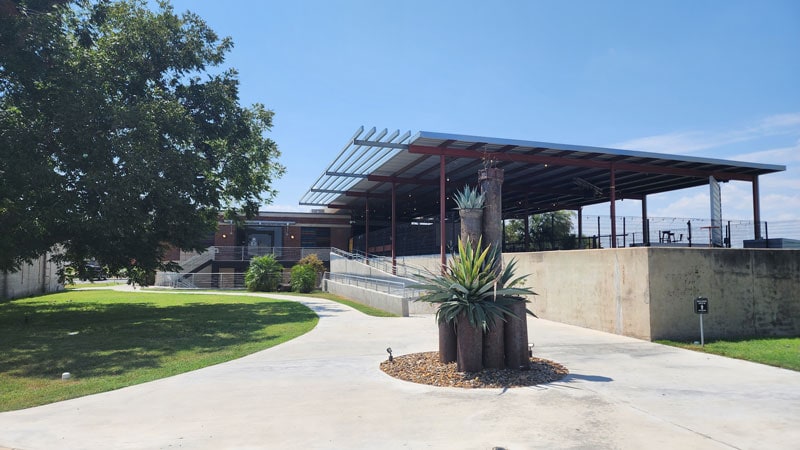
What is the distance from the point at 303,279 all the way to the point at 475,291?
2595 cm

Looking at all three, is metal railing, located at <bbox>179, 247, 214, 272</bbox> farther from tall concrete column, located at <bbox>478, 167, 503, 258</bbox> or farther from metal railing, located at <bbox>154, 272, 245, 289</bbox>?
tall concrete column, located at <bbox>478, 167, 503, 258</bbox>

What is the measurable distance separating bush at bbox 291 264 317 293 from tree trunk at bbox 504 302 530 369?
1019 inches

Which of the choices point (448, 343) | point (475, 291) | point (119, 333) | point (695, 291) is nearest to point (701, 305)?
point (695, 291)

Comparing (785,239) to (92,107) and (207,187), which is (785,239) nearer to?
(207,187)

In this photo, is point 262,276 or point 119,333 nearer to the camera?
point 119,333

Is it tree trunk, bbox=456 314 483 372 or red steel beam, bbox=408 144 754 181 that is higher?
red steel beam, bbox=408 144 754 181

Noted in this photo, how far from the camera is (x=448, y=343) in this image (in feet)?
26.8

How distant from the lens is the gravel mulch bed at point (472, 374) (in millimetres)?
7082

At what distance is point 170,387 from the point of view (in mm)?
7383

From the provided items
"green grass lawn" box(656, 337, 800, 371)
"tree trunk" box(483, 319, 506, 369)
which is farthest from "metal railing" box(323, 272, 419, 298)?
"green grass lawn" box(656, 337, 800, 371)

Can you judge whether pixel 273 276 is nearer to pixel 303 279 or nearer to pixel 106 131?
pixel 303 279

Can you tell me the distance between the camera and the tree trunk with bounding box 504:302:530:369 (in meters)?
7.69

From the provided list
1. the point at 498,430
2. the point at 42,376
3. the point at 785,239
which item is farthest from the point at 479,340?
the point at 785,239

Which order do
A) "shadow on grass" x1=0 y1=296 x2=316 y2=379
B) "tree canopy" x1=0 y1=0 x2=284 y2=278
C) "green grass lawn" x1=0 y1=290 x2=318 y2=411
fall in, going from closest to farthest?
"green grass lawn" x1=0 y1=290 x2=318 y2=411
"shadow on grass" x1=0 y1=296 x2=316 y2=379
"tree canopy" x1=0 y1=0 x2=284 y2=278
